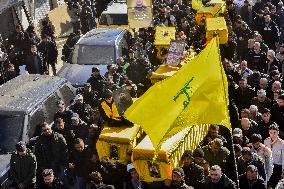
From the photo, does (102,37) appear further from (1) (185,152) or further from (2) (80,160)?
(1) (185,152)

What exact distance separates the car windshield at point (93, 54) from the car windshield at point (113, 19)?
4361 millimetres

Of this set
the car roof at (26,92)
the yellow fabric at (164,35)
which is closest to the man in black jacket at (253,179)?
the car roof at (26,92)

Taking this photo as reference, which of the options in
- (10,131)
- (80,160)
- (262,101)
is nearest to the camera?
(80,160)

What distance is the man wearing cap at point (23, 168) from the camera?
10012 mm

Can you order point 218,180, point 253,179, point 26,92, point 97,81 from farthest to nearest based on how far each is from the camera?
point 97,81 → point 26,92 → point 253,179 → point 218,180

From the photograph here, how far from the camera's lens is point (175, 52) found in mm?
14844

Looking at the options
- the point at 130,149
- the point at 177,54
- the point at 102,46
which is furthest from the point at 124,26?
the point at 130,149

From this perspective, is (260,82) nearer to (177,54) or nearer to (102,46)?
(177,54)

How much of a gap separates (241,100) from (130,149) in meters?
3.42

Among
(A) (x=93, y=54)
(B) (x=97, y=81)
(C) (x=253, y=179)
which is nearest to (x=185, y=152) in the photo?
(C) (x=253, y=179)

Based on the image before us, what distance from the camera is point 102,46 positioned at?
16.4 meters

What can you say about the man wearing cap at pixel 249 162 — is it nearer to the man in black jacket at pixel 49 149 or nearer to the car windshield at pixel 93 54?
the man in black jacket at pixel 49 149

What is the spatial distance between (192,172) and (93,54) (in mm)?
7654

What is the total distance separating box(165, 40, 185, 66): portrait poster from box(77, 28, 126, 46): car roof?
209 centimetres
